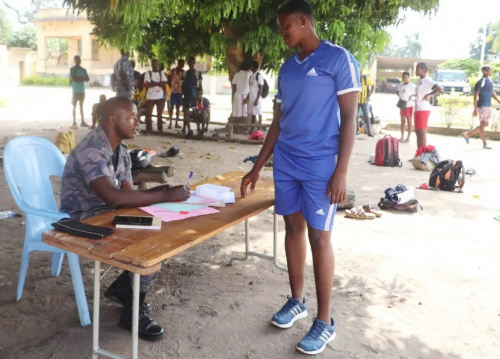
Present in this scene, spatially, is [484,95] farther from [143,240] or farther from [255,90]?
[143,240]

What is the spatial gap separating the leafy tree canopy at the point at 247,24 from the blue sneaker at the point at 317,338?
716 centimetres

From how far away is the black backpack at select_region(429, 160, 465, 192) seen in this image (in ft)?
24.4

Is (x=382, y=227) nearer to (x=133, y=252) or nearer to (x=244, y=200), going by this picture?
(x=244, y=200)

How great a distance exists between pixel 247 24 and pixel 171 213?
9.99 metres

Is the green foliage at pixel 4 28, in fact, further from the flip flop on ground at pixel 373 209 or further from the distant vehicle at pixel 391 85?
the flip flop on ground at pixel 373 209

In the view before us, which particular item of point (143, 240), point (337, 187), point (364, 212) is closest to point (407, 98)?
point (364, 212)

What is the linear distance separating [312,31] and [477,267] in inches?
110

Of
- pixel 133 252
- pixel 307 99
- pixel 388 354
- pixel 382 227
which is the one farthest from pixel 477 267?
pixel 133 252

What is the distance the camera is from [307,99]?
2834mm

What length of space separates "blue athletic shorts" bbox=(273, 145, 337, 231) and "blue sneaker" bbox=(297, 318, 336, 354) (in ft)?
1.97

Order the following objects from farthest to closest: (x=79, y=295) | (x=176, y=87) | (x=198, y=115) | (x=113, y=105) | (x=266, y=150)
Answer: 1. (x=176, y=87)
2. (x=198, y=115)
3. (x=266, y=150)
4. (x=79, y=295)
5. (x=113, y=105)

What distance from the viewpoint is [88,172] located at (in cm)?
293

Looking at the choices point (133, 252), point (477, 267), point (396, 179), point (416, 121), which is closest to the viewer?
point (133, 252)

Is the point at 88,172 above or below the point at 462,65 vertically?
below
